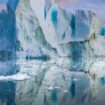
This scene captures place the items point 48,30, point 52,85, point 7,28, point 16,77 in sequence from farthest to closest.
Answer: point 48,30 → point 7,28 → point 16,77 → point 52,85

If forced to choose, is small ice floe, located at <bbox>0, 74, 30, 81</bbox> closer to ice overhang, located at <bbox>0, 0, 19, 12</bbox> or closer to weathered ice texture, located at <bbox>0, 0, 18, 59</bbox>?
weathered ice texture, located at <bbox>0, 0, 18, 59</bbox>

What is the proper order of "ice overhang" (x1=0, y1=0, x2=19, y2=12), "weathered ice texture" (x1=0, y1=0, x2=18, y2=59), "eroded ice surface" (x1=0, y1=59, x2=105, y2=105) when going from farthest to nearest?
"ice overhang" (x1=0, y1=0, x2=19, y2=12) < "weathered ice texture" (x1=0, y1=0, x2=18, y2=59) < "eroded ice surface" (x1=0, y1=59, x2=105, y2=105)

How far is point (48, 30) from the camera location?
6.33 metres

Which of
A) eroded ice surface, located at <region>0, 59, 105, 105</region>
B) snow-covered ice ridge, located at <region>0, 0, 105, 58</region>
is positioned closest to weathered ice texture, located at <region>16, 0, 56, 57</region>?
snow-covered ice ridge, located at <region>0, 0, 105, 58</region>

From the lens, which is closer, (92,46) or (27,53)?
(27,53)

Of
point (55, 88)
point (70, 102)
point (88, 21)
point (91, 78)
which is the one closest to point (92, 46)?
point (88, 21)

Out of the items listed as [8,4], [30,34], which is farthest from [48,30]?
[8,4]

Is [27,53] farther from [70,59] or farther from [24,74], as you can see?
[70,59]

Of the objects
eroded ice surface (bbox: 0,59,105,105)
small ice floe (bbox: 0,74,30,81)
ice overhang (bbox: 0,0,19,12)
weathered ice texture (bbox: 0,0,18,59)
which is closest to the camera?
eroded ice surface (bbox: 0,59,105,105)

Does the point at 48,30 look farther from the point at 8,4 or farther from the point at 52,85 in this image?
the point at 52,85

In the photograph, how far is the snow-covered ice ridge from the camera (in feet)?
19.9

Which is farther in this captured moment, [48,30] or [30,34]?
[48,30]

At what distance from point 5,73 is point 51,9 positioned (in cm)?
140

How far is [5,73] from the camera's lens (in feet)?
19.2
